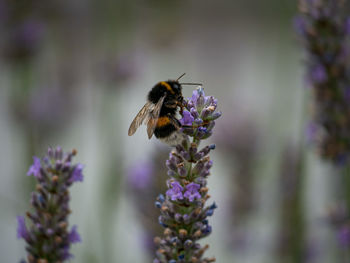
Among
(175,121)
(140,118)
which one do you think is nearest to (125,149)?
(140,118)

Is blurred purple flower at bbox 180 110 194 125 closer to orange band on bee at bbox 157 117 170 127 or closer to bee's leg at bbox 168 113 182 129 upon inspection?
bee's leg at bbox 168 113 182 129

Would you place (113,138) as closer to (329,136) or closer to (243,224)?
(243,224)

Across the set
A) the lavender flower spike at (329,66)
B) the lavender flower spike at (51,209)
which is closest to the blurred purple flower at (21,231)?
the lavender flower spike at (51,209)

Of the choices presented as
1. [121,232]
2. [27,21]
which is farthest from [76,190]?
[27,21]

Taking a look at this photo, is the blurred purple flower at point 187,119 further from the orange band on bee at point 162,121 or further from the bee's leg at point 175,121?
the orange band on bee at point 162,121

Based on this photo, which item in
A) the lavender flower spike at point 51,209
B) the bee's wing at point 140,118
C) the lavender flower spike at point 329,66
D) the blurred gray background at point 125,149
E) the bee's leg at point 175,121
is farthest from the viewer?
the blurred gray background at point 125,149
